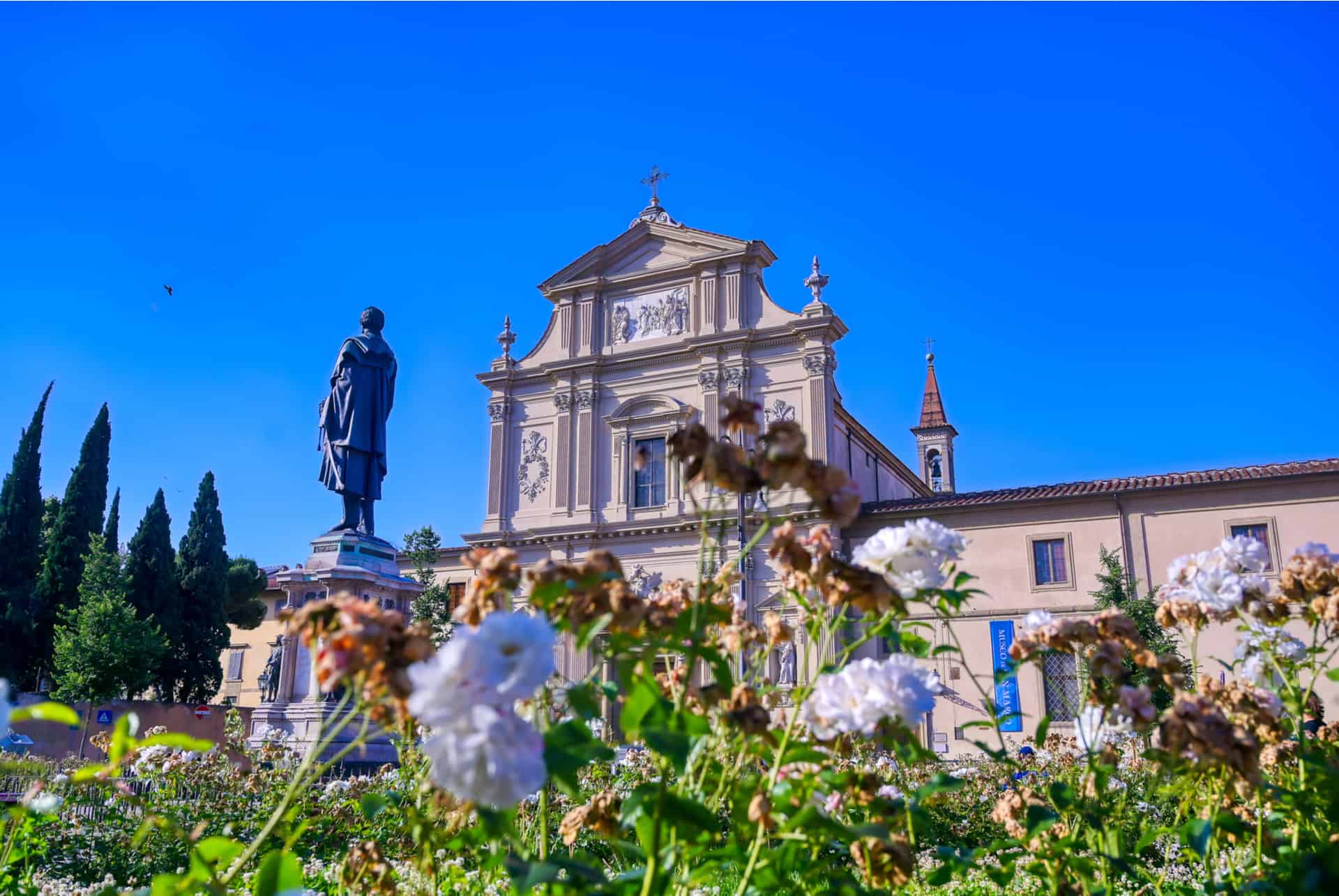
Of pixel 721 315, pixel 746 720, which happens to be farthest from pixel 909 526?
pixel 721 315

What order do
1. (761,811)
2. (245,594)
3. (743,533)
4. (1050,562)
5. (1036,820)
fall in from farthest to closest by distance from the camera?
(245,594) → (1050,562) → (743,533) → (1036,820) → (761,811)

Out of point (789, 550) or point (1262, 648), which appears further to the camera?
point (1262, 648)

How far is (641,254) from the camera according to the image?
2656 centimetres

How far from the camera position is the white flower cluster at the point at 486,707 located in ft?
4.20

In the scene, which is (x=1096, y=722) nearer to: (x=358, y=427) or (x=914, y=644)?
(x=914, y=644)

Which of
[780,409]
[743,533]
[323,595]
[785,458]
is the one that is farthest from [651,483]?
[785,458]

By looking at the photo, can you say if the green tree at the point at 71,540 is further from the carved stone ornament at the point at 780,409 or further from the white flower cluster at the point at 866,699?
the white flower cluster at the point at 866,699

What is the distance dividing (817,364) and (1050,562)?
6.94m

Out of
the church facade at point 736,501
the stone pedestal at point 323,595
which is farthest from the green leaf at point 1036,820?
the church facade at point 736,501

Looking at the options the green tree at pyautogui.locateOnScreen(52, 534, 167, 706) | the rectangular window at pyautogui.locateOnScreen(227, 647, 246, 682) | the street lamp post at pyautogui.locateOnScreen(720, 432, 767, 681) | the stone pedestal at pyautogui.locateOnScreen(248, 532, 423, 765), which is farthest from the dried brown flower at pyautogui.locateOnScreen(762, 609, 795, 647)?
the rectangular window at pyautogui.locateOnScreen(227, 647, 246, 682)

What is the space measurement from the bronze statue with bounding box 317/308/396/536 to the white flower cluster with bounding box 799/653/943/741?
13787 millimetres

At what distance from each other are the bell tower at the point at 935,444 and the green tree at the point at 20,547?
29034mm

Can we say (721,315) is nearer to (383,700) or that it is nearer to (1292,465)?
(1292,465)

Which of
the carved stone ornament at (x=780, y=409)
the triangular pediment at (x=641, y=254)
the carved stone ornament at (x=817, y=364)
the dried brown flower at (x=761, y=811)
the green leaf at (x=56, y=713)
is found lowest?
the dried brown flower at (x=761, y=811)
